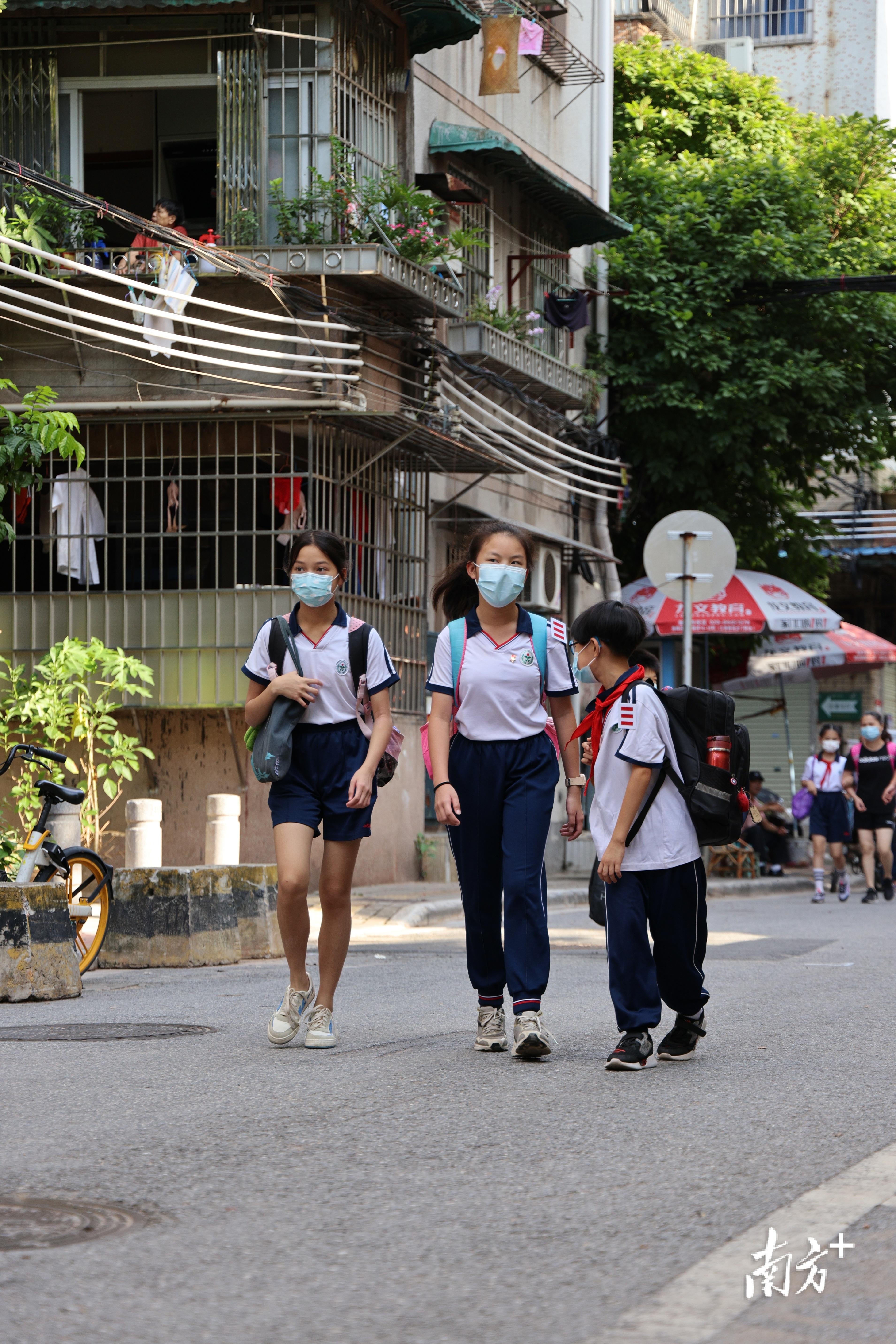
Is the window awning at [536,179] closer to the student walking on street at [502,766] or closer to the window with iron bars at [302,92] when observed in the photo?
the window with iron bars at [302,92]

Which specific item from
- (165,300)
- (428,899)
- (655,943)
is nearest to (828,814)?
(428,899)

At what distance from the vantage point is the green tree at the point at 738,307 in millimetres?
21703

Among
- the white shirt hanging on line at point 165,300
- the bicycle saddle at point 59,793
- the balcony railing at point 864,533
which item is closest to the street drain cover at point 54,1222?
the bicycle saddle at point 59,793

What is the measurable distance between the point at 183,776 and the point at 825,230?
37.6 feet

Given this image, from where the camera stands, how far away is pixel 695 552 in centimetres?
1465

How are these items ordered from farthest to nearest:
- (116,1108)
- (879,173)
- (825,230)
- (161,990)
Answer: (879,173)
(825,230)
(161,990)
(116,1108)

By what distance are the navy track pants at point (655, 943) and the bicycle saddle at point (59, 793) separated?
3951mm

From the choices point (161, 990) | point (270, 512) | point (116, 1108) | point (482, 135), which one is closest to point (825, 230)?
point (482, 135)

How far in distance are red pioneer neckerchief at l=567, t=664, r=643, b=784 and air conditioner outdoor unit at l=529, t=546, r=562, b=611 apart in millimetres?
13914

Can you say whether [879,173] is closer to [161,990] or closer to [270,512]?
[270,512]

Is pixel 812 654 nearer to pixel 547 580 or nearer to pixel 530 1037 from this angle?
pixel 547 580

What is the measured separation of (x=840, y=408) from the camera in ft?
73.4

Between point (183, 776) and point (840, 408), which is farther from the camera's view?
point (840, 408)

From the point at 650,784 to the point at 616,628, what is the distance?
561 millimetres
